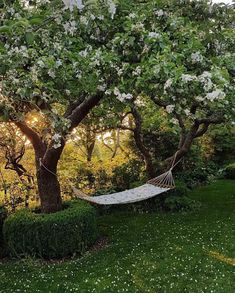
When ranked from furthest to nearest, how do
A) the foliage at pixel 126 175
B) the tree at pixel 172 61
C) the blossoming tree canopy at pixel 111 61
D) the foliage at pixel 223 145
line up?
the foliage at pixel 223 145
the foliage at pixel 126 175
the tree at pixel 172 61
the blossoming tree canopy at pixel 111 61

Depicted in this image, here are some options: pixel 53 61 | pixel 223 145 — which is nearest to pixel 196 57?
pixel 53 61

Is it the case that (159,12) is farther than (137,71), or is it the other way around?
(159,12)

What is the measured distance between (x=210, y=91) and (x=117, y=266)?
413cm

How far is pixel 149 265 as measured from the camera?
7887 millimetres

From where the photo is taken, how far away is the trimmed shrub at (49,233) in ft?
28.3

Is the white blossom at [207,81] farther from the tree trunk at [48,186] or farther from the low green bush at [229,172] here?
the low green bush at [229,172]

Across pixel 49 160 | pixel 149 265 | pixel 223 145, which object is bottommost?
pixel 149 265

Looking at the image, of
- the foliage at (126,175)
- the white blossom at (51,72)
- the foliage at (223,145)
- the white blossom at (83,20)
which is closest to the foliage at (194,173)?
the foliage at (223,145)

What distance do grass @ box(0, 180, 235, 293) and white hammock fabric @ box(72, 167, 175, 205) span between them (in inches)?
36.0

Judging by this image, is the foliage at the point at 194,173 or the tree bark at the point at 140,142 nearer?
the tree bark at the point at 140,142

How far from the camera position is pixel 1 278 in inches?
317

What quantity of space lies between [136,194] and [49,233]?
9.71 ft

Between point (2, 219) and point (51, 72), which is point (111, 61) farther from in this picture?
point (2, 219)

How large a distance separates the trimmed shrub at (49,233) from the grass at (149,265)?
→ 27 cm
